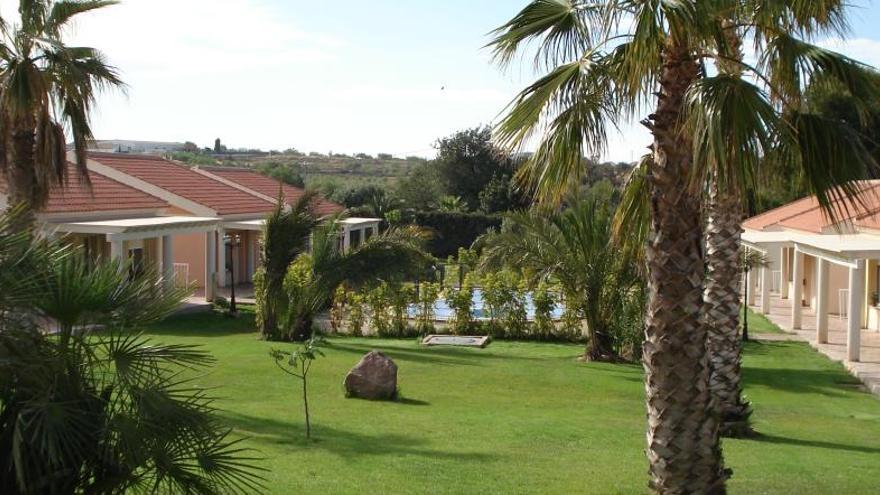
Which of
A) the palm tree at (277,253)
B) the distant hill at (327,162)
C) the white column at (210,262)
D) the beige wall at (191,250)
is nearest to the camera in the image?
the palm tree at (277,253)

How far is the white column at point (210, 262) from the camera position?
31391 mm

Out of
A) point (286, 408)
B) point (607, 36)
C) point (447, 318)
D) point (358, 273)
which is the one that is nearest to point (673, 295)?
point (607, 36)

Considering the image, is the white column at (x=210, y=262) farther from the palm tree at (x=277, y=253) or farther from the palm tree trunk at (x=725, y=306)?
the palm tree trunk at (x=725, y=306)

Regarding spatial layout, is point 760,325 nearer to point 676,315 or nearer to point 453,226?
point 676,315

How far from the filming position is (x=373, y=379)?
14523mm

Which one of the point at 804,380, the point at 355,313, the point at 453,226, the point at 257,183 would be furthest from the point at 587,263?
the point at 453,226

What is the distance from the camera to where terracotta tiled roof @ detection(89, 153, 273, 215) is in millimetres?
35031

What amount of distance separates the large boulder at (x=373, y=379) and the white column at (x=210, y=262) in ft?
57.1

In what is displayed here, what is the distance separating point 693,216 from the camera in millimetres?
7574

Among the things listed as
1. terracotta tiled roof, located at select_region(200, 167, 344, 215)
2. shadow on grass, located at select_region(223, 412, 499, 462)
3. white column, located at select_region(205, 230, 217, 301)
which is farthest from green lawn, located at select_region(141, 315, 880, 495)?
terracotta tiled roof, located at select_region(200, 167, 344, 215)

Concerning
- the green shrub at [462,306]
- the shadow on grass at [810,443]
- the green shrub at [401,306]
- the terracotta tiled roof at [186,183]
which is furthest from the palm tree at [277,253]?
the terracotta tiled roof at [186,183]

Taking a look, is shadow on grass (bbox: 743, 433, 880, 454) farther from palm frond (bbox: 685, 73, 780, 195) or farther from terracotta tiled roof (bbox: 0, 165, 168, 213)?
terracotta tiled roof (bbox: 0, 165, 168, 213)

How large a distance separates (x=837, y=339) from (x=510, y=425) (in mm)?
15716

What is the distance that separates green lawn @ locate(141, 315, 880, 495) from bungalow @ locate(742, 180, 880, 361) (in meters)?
2.26
